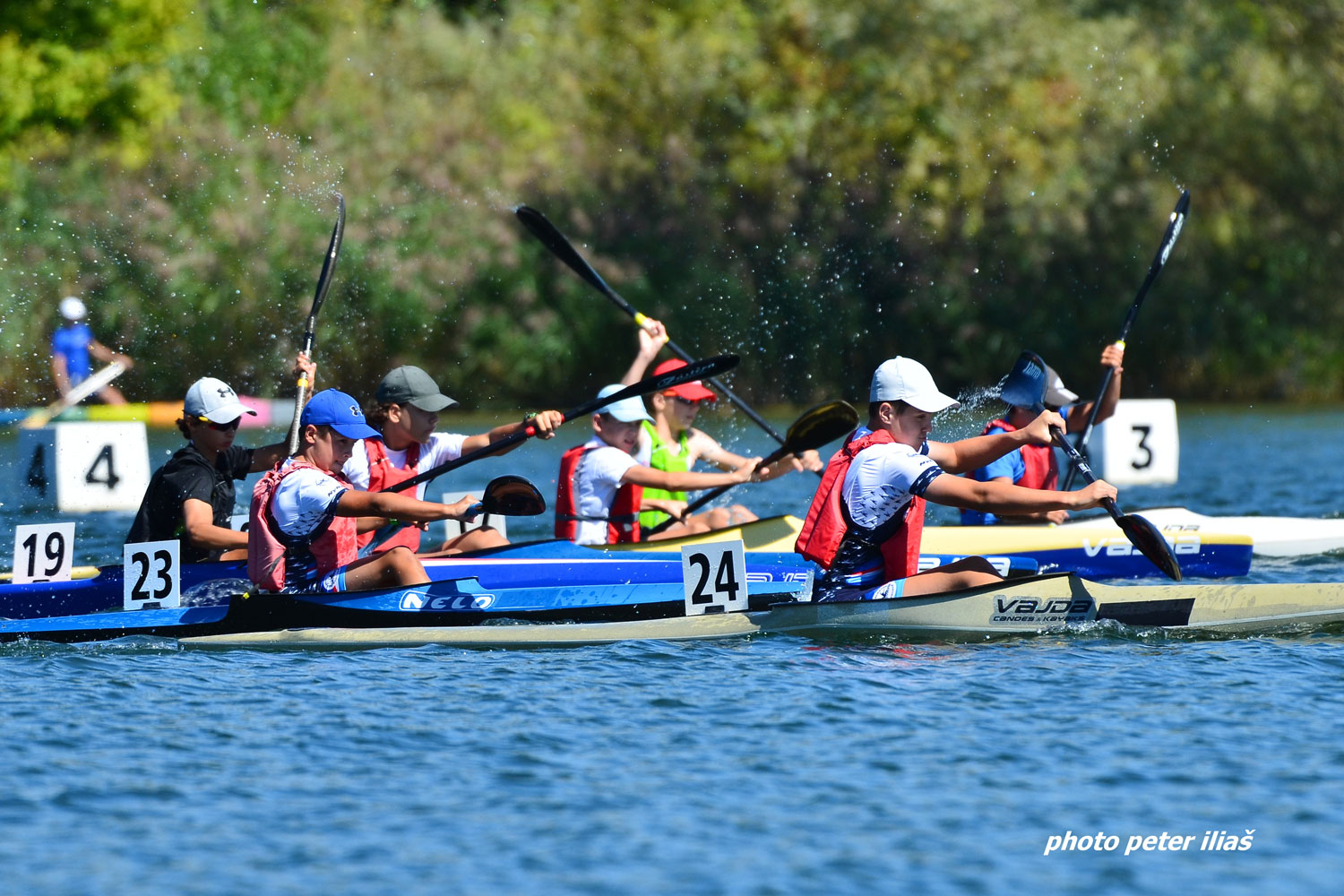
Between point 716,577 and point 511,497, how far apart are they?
4.35 ft

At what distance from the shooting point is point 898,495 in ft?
24.9

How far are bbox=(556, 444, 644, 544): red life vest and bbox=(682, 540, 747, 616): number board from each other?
92.1 inches

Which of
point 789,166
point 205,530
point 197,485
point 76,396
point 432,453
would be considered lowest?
point 205,530

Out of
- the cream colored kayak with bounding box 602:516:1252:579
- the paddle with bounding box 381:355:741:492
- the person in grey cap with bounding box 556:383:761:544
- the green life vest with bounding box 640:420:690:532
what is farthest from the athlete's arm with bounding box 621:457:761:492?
the paddle with bounding box 381:355:741:492

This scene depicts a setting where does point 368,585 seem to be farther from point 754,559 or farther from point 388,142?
point 388,142

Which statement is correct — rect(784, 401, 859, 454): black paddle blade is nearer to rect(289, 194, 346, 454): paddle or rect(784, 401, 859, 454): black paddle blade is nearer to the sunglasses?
rect(289, 194, 346, 454): paddle

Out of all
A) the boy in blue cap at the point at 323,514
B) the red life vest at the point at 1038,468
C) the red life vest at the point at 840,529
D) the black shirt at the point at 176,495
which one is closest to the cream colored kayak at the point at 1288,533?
the red life vest at the point at 1038,468

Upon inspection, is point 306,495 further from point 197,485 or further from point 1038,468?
point 1038,468

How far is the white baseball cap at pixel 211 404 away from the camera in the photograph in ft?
28.3

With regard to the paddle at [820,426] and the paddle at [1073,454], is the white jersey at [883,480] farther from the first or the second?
the paddle at [820,426]

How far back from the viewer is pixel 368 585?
328 inches

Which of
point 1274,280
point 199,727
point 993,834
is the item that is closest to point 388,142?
point 1274,280

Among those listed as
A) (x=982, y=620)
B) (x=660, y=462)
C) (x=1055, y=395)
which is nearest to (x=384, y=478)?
(x=660, y=462)

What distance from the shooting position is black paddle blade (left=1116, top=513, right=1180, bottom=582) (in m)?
8.34
